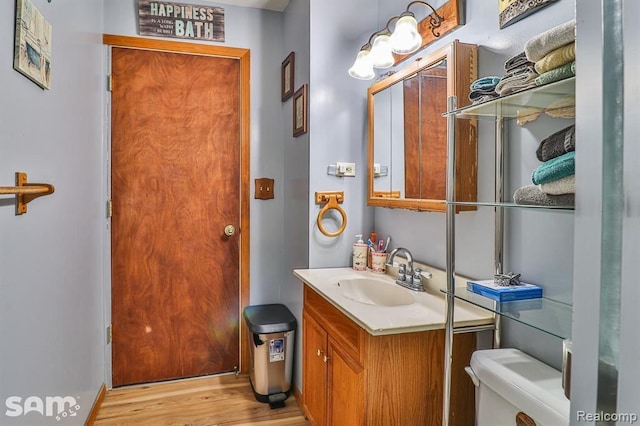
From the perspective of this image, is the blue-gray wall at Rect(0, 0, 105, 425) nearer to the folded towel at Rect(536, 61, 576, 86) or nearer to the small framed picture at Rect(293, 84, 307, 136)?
the small framed picture at Rect(293, 84, 307, 136)

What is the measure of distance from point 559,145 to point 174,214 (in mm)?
2285

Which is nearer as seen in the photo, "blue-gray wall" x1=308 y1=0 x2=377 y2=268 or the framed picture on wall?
the framed picture on wall

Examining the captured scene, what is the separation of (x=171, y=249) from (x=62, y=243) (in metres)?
1.00

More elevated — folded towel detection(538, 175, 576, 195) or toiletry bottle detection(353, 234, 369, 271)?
folded towel detection(538, 175, 576, 195)

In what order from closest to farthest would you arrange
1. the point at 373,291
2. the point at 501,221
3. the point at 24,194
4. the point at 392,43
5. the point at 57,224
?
the point at 24,194, the point at 501,221, the point at 57,224, the point at 392,43, the point at 373,291

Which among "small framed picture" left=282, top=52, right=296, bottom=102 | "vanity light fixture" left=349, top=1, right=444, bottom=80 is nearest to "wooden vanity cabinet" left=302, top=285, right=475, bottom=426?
"vanity light fixture" left=349, top=1, right=444, bottom=80

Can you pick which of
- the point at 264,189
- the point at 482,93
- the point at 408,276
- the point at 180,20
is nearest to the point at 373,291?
the point at 408,276

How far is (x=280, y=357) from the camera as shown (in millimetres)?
2426

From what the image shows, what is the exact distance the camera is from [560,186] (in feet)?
2.95

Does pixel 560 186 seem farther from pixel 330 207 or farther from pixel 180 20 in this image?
pixel 180 20

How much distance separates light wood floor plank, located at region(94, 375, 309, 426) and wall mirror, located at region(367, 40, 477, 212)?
1359 millimetres

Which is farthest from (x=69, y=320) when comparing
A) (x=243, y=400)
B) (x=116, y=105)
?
(x=116, y=105)

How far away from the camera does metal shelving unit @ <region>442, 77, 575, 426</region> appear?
1005 millimetres

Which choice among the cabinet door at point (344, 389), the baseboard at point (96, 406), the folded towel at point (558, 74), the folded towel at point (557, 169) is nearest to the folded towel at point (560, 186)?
the folded towel at point (557, 169)
